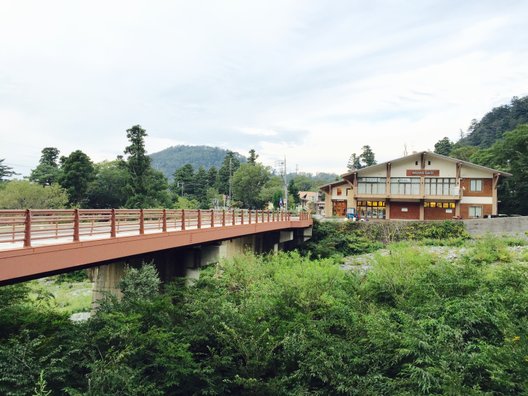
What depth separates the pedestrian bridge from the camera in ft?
27.9

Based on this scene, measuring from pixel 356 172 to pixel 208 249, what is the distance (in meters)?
30.0

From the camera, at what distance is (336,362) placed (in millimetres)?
9531

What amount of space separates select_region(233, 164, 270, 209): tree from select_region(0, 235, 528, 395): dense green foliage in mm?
70900

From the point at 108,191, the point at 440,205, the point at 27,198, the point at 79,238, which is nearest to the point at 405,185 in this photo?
the point at 440,205

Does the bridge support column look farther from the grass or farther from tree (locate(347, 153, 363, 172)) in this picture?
tree (locate(347, 153, 363, 172))

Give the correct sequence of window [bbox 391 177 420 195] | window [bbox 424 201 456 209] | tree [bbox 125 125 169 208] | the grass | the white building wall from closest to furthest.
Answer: the grass < the white building wall < window [bbox 424 201 456 209] < window [bbox 391 177 420 195] < tree [bbox 125 125 169 208]

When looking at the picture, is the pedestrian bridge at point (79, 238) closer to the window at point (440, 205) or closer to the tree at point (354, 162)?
the window at point (440, 205)

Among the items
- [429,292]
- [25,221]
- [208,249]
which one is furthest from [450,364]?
[208,249]

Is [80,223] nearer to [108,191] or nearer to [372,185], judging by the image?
[372,185]

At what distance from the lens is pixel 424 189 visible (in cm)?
4362

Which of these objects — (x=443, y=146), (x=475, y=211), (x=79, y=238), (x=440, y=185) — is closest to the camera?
(x=79, y=238)

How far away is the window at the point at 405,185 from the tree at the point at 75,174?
42.0 m

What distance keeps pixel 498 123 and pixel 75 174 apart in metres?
110

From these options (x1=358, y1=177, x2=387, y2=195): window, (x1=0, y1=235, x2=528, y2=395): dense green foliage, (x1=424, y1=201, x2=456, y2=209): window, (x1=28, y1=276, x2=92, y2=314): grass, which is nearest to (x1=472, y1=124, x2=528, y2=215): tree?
(x1=424, y1=201, x2=456, y2=209): window
